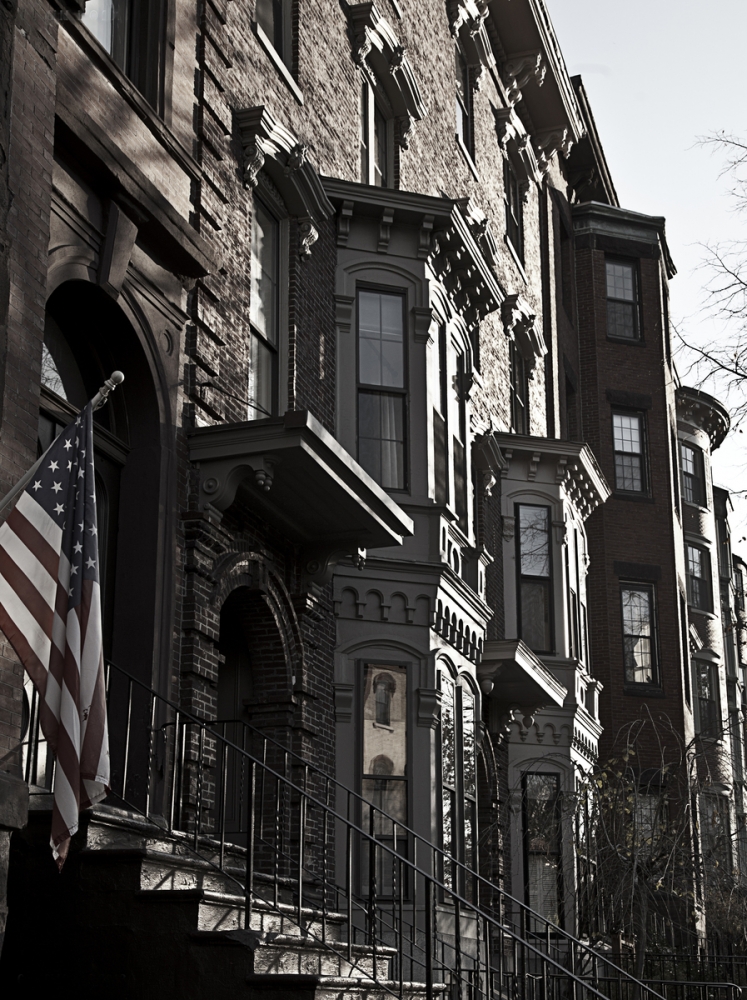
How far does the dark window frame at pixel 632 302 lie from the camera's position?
110ft

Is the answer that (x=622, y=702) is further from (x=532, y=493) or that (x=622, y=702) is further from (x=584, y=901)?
(x=584, y=901)

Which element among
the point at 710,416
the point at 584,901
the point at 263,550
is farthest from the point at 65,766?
the point at 710,416

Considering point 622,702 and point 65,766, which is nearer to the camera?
point 65,766

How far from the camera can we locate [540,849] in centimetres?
2145

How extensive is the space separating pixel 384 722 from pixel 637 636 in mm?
16958

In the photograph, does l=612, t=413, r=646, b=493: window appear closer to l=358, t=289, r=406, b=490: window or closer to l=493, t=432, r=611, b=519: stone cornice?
l=493, t=432, r=611, b=519: stone cornice

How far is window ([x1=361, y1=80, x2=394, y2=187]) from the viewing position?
58.1ft

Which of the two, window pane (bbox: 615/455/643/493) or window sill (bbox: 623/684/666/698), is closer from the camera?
window sill (bbox: 623/684/666/698)

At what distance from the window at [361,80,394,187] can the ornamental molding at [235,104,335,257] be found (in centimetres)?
273

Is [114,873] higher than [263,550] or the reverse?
the reverse

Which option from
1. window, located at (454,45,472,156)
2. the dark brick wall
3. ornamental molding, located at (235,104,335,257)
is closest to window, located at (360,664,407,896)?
ornamental molding, located at (235,104,335,257)

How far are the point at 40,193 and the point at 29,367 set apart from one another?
122 centimetres

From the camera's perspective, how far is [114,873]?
26.9ft

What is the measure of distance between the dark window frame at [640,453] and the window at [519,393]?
6.72 m
